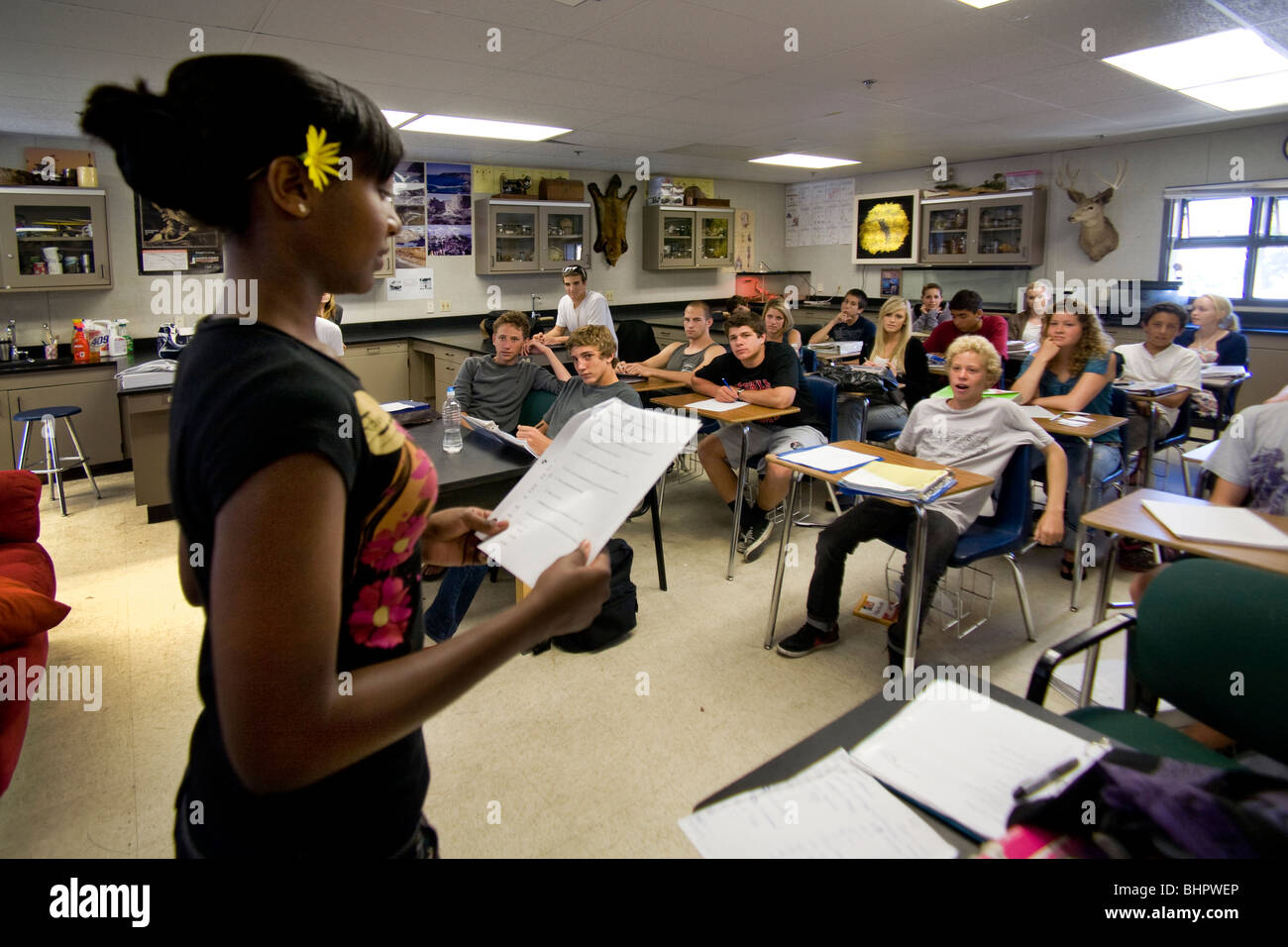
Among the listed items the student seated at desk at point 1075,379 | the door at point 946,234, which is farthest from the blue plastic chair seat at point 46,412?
the door at point 946,234

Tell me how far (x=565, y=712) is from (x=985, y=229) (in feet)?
24.8

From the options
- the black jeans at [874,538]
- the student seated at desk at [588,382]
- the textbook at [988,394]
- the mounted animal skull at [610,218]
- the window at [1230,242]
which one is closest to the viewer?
the black jeans at [874,538]

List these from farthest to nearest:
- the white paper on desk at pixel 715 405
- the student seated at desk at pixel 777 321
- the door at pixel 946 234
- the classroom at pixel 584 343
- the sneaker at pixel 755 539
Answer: the door at pixel 946 234 → the student seated at desk at pixel 777 321 → the sneaker at pixel 755 539 → the white paper on desk at pixel 715 405 → the classroom at pixel 584 343

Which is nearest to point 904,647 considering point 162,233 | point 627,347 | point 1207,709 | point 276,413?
point 1207,709

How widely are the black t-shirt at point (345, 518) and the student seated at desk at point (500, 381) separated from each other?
3372 mm

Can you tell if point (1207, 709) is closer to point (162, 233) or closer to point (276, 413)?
point (276, 413)

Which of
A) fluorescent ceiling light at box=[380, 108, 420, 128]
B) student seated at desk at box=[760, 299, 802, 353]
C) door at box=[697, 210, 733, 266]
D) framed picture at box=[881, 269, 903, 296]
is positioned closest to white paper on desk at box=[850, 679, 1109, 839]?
student seated at desk at box=[760, 299, 802, 353]

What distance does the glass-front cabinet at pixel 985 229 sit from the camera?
25.2 ft

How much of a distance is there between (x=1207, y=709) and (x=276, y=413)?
1.75 metres

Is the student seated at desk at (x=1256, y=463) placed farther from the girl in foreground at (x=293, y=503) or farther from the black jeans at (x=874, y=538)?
the girl in foreground at (x=293, y=503)

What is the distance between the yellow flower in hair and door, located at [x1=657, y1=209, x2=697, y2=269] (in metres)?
8.46

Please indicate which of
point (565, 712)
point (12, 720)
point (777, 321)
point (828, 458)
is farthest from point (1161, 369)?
point (12, 720)

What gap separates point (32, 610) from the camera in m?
2.17

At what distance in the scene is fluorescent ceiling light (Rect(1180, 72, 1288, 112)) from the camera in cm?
469
